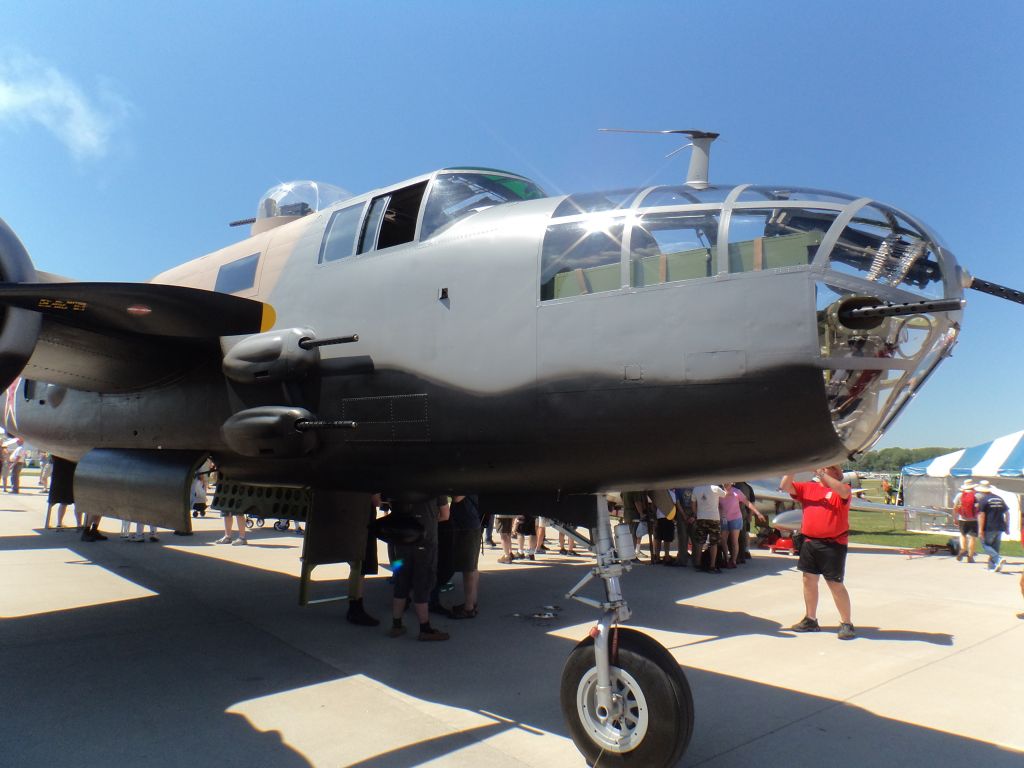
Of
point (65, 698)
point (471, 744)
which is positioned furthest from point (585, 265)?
point (65, 698)

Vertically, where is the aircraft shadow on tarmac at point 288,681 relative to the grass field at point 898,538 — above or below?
above

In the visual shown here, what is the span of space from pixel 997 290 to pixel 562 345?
2.27m

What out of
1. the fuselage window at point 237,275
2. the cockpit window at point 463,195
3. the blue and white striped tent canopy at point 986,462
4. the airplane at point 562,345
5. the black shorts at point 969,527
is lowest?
the black shorts at point 969,527

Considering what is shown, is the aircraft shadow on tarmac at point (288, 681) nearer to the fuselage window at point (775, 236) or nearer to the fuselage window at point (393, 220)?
the fuselage window at point (775, 236)

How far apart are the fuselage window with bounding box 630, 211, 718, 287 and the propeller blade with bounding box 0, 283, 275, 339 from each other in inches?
108

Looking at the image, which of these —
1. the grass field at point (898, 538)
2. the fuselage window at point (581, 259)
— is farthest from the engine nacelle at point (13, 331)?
the grass field at point (898, 538)

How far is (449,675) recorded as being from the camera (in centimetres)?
526

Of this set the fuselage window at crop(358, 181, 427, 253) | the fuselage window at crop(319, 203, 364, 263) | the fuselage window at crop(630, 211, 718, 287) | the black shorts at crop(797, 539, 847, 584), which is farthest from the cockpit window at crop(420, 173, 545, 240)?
the black shorts at crop(797, 539, 847, 584)

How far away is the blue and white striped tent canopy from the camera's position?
61.5ft

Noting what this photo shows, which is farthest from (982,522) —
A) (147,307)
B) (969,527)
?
(147,307)

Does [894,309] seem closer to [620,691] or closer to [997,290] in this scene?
[997,290]

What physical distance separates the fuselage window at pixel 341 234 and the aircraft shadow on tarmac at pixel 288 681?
3272 millimetres

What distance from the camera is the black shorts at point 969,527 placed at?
12.9m

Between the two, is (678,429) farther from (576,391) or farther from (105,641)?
(105,641)
